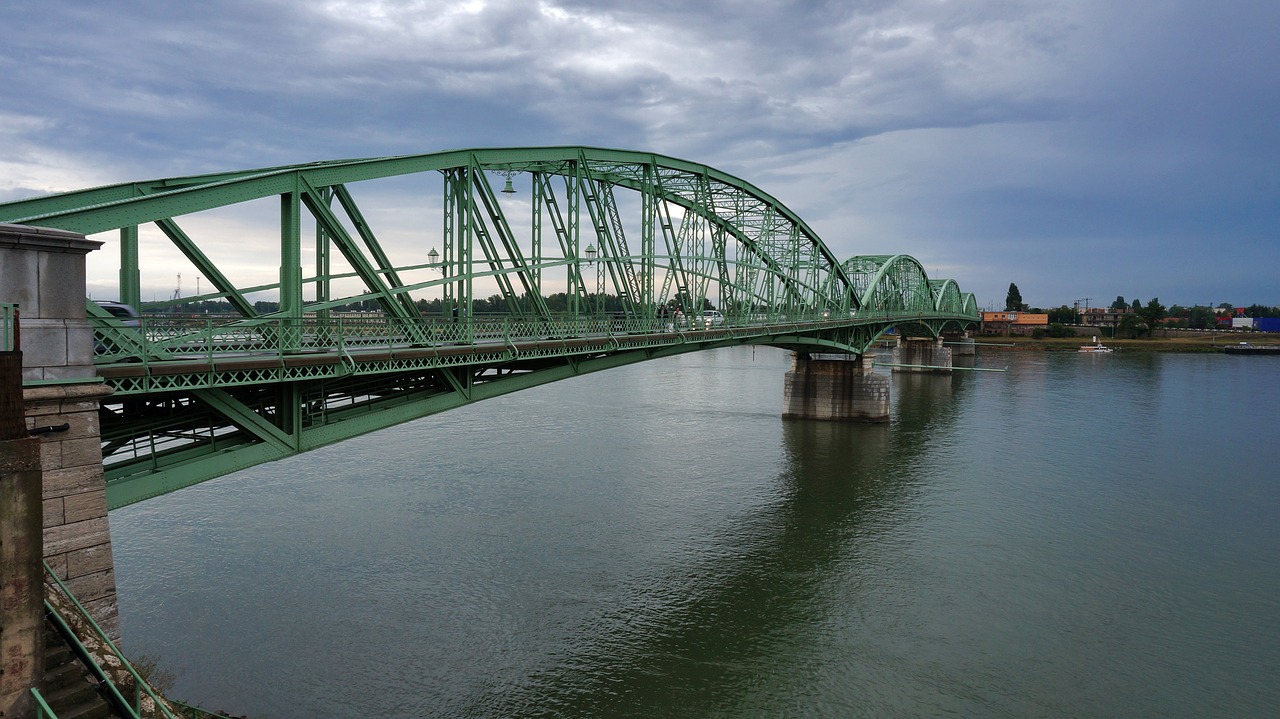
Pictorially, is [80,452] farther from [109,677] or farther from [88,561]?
[109,677]

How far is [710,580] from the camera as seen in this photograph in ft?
73.8

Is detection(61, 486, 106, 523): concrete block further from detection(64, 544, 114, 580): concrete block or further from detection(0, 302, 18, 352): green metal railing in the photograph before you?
detection(0, 302, 18, 352): green metal railing

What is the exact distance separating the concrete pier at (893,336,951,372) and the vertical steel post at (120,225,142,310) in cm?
8767

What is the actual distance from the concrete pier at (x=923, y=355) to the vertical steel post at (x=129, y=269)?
87.7 m

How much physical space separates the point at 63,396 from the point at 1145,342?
6892 inches

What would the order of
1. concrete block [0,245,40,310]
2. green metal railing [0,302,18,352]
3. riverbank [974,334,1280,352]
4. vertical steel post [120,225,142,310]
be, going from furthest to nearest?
riverbank [974,334,1280,352], vertical steel post [120,225,142,310], concrete block [0,245,40,310], green metal railing [0,302,18,352]

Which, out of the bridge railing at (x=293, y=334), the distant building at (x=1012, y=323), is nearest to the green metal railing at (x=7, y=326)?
the bridge railing at (x=293, y=334)

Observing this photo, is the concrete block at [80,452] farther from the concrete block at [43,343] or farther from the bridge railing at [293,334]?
the bridge railing at [293,334]

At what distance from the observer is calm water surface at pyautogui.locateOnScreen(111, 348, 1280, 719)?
16.3 metres

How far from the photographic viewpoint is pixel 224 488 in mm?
30438

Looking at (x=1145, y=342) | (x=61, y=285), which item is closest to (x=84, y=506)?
(x=61, y=285)

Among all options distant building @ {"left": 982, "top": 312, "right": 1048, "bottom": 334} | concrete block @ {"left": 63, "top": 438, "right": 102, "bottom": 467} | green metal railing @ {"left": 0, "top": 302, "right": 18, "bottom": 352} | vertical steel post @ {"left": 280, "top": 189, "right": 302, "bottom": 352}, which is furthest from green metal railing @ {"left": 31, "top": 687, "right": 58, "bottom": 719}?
distant building @ {"left": 982, "top": 312, "right": 1048, "bottom": 334}

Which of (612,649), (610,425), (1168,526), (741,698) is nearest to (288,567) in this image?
(612,649)

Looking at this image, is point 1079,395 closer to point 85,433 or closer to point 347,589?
point 347,589
